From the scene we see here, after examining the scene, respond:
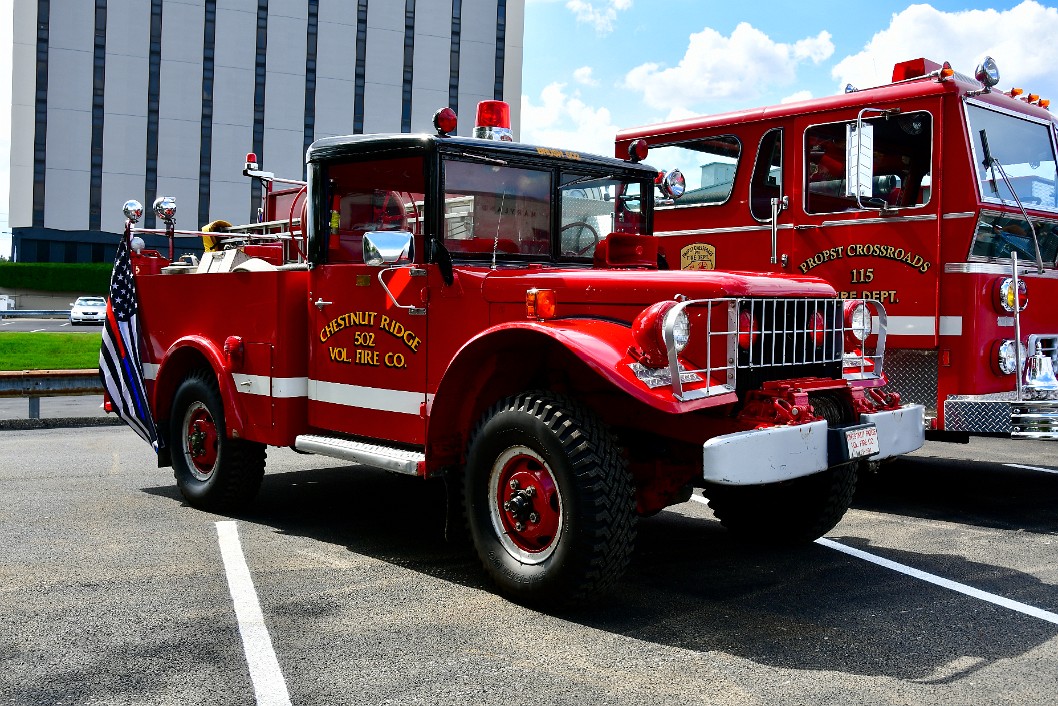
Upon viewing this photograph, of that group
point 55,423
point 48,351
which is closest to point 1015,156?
point 55,423

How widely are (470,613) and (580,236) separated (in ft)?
8.01

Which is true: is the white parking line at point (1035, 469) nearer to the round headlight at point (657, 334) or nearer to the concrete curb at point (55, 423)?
the round headlight at point (657, 334)

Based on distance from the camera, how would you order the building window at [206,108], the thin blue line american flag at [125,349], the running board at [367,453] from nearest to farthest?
the running board at [367,453] → the thin blue line american flag at [125,349] → the building window at [206,108]

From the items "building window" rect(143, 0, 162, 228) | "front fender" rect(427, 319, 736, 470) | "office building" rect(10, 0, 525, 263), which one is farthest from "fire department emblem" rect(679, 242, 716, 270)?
"building window" rect(143, 0, 162, 228)

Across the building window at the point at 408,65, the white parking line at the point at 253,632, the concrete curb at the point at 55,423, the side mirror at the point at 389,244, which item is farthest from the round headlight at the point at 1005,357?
the building window at the point at 408,65

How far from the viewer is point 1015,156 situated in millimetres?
7680

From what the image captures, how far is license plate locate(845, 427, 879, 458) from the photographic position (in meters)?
4.88

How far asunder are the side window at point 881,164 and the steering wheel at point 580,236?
1933mm

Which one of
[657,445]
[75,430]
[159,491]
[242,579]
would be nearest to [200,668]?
[242,579]

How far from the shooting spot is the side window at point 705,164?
28.0ft

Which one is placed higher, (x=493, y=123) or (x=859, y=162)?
(x=493, y=123)

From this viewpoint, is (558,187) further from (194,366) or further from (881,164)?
(194,366)

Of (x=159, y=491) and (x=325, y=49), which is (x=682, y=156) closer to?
(x=159, y=491)

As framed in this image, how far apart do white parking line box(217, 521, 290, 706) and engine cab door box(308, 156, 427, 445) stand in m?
0.96
